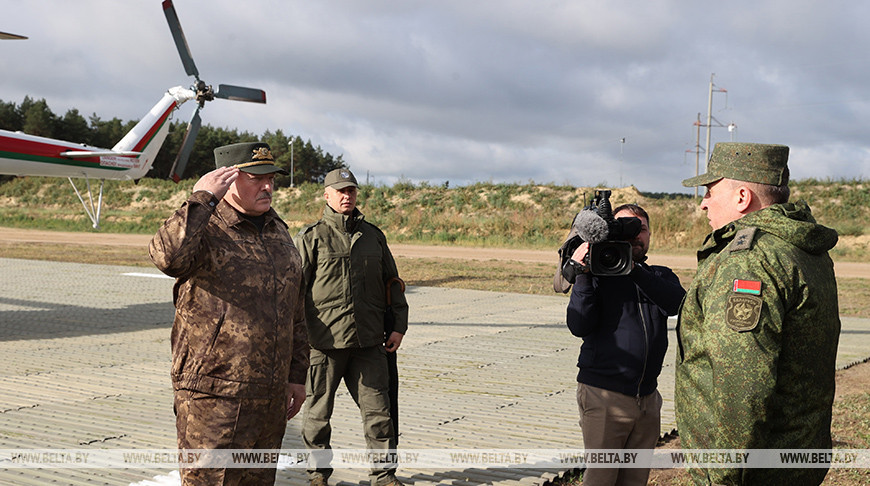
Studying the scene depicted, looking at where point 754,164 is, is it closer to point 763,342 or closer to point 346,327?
point 763,342

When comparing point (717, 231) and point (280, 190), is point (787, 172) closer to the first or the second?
point (717, 231)

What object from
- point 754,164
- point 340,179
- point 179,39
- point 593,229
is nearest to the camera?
point 754,164

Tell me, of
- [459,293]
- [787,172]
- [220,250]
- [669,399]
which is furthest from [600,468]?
[459,293]

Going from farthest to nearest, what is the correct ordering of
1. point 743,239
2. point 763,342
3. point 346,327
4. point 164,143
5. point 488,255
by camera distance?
1. point 164,143
2. point 488,255
3. point 346,327
4. point 743,239
5. point 763,342

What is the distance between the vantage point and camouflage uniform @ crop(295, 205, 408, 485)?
476cm

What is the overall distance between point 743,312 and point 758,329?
7 cm

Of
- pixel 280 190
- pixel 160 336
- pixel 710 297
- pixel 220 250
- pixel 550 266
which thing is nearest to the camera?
pixel 710 297

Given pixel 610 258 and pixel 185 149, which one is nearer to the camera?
pixel 610 258

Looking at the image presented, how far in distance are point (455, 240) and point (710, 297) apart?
36701mm

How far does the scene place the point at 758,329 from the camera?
2465 mm

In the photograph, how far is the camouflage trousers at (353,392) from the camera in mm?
4734

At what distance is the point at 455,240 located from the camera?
3931 cm

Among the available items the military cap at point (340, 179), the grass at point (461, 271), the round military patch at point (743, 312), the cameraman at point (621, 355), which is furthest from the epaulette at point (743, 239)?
the grass at point (461, 271)

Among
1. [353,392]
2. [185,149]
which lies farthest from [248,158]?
[185,149]
